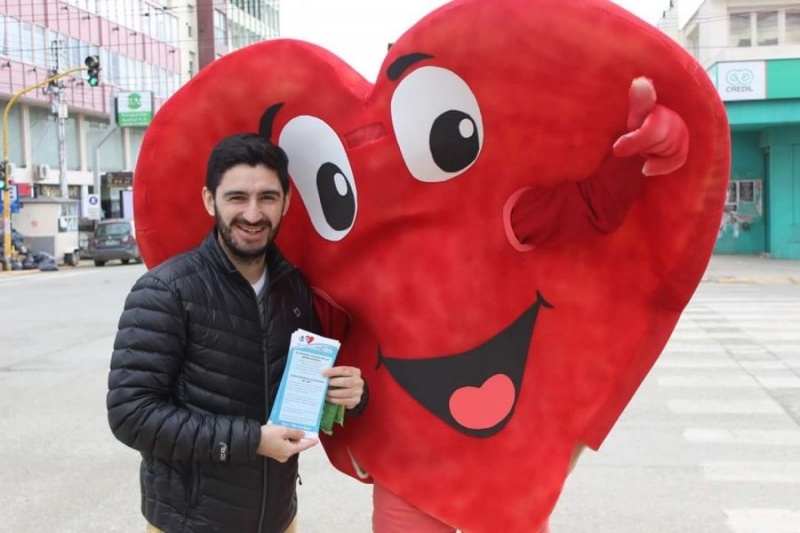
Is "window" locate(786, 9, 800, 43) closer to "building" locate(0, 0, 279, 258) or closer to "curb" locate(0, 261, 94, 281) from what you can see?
"curb" locate(0, 261, 94, 281)

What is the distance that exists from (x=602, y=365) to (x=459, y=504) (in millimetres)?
520

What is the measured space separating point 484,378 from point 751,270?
1747cm

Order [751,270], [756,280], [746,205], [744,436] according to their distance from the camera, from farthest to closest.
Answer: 1. [746,205]
2. [751,270]
3. [756,280]
4. [744,436]

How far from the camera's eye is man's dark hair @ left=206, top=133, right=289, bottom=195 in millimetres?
1984

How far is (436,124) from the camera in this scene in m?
2.04

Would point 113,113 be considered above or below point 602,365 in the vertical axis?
above

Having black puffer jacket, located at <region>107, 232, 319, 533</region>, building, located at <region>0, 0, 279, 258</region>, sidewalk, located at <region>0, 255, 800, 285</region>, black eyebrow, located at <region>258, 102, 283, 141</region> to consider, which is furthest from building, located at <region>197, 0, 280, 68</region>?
black puffer jacket, located at <region>107, 232, 319, 533</region>

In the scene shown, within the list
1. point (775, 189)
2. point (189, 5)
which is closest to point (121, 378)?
point (775, 189)

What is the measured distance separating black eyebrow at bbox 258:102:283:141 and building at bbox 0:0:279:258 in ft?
85.0

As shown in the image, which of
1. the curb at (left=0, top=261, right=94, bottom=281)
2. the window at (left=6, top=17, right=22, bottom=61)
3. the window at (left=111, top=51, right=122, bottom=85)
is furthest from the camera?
the window at (left=111, top=51, right=122, bottom=85)

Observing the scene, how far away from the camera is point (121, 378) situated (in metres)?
1.90

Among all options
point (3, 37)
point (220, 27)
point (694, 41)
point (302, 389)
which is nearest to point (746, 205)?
point (694, 41)

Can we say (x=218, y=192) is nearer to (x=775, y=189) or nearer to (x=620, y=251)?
(x=620, y=251)

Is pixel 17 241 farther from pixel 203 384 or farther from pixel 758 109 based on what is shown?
pixel 203 384
